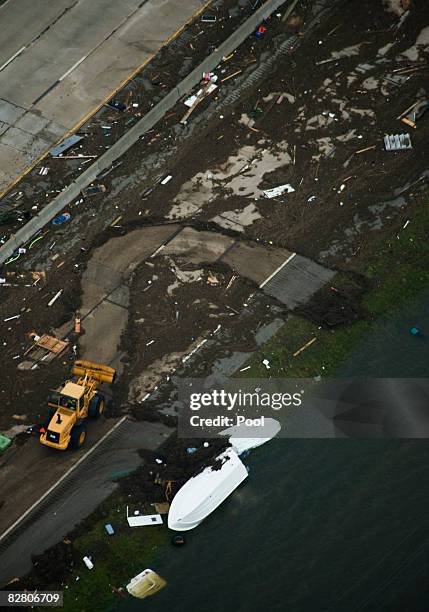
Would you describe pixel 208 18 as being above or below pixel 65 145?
below

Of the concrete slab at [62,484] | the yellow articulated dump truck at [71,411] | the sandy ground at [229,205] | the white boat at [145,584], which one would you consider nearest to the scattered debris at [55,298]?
the sandy ground at [229,205]

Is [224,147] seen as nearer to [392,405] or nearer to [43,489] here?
[392,405]

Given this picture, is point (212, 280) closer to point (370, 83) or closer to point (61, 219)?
point (61, 219)

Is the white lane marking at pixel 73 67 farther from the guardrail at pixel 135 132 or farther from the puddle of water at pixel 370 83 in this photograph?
the puddle of water at pixel 370 83

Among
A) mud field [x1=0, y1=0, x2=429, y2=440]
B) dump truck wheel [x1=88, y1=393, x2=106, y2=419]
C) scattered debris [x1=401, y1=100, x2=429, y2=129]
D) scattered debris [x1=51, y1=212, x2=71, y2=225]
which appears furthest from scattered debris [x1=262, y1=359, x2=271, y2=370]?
scattered debris [x1=401, y1=100, x2=429, y2=129]

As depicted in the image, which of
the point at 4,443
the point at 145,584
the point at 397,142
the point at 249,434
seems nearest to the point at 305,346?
the point at 249,434
